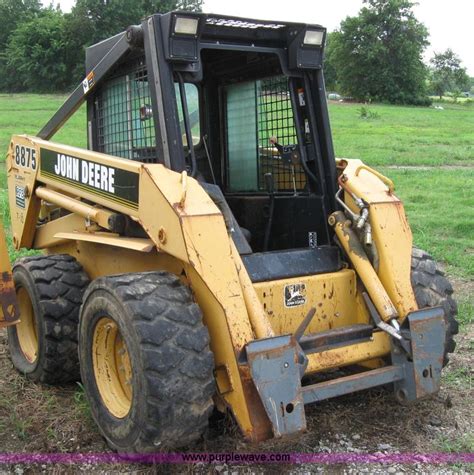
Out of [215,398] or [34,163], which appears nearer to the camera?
[215,398]

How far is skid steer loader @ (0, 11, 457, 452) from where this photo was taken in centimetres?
336

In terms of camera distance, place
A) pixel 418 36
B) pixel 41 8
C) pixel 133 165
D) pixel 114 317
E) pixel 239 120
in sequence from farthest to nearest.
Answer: pixel 41 8
pixel 418 36
pixel 239 120
pixel 133 165
pixel 114 317

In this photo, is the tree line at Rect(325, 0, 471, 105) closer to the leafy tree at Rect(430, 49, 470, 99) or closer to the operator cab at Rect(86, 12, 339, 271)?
the leafy tree at Rect(430, 49, 470, 99)

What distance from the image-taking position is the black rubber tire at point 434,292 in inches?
168

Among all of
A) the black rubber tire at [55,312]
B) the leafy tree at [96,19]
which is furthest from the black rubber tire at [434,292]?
the leafy tree at [96,19]

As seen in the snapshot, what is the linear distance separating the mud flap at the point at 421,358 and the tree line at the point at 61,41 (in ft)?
166

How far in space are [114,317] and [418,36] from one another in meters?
67.3

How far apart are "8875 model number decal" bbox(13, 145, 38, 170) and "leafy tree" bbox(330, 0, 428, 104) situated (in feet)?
195

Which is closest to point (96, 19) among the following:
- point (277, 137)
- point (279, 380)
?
point (277, 137)

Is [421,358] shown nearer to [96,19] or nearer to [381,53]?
[96,19]

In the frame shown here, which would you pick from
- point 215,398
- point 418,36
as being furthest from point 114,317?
point 418,36

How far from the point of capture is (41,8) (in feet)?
234

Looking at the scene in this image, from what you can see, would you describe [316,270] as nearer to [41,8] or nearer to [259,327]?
[259,327]

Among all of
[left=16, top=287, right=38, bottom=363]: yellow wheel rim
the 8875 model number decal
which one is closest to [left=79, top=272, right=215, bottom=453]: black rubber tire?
[left=16, top=287, right=38, bottom=363]: yellow wheel rim
